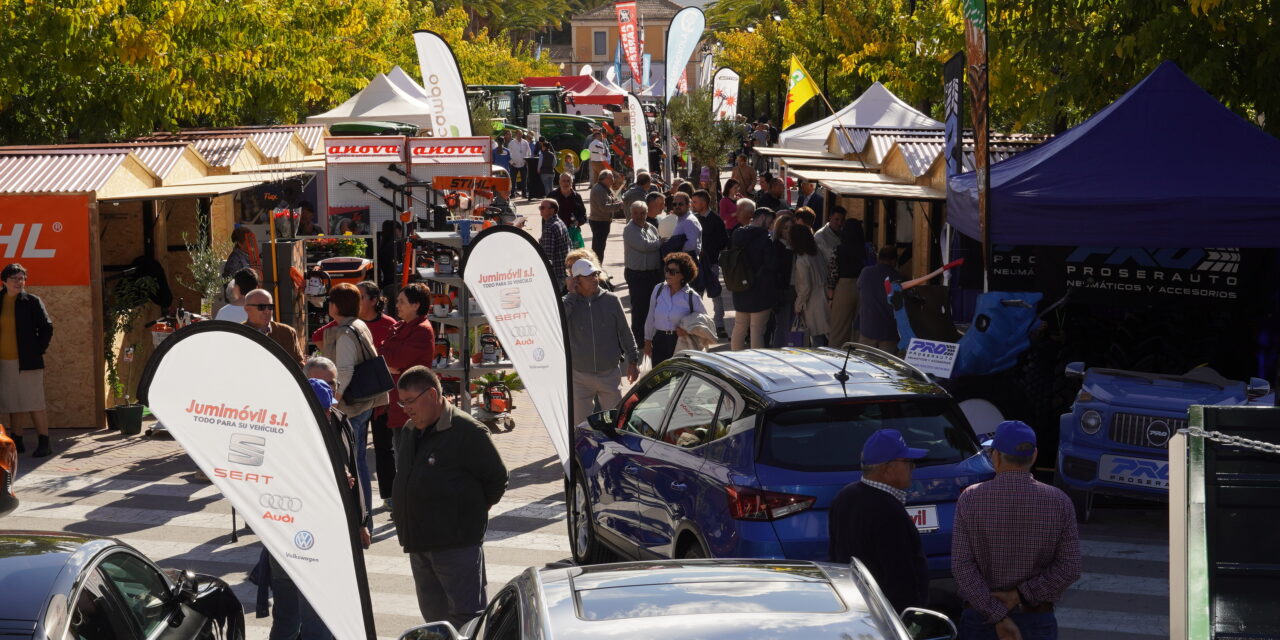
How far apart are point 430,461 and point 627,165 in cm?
3652

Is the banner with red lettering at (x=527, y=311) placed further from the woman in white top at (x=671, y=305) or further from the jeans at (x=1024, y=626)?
the jeans at (x=1024, y=626)

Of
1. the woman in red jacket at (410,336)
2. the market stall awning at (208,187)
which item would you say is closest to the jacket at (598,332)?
the woman in red jacket at (410,336)

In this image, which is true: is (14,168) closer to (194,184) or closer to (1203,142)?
(194,184)

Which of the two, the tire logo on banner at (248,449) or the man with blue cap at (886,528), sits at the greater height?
the tire logo on banner at (248,449)

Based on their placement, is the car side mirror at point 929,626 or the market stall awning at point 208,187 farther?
the market stall awning at point 208,187

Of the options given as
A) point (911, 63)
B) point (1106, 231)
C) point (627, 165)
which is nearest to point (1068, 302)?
point (1106, 231)

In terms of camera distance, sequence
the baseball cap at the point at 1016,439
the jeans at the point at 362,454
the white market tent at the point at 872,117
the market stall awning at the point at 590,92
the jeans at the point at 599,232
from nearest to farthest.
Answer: the baseball cap at the point at 1016,439 → the jeans at the point at 362,454 → the jeans at the point at 599,232 → the white market tent at the point at 872,117 → the market stall awning at the point at 590,92

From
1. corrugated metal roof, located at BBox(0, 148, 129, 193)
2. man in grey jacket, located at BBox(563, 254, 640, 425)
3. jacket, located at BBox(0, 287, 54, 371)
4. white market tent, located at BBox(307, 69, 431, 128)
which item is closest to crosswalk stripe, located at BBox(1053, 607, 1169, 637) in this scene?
man in grey jacket, located at BBox(563, 254, 640, 425)

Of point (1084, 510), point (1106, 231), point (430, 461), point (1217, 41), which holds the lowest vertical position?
point (1084, 510)

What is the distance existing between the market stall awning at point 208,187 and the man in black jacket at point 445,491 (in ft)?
25.6

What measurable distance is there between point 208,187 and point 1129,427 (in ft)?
33.0

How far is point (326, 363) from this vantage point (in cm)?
902

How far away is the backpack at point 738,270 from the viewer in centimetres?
1536

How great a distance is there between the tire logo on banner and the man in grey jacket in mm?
5424
